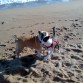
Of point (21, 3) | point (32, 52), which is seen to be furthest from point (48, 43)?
point (21, 3)

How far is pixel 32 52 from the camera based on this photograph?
288 inches

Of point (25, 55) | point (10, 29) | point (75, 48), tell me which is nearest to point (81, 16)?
point (10, 29)

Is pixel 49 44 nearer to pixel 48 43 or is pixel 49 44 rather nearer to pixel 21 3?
pixel 48 43

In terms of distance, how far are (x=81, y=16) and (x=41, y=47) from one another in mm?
5655

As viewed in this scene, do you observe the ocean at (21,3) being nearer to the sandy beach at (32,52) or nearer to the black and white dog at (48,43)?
the sandy beach at (32,52)

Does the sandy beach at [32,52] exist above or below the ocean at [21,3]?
below

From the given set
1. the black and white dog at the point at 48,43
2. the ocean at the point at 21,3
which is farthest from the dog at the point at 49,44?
the ocean at the point at 21,3

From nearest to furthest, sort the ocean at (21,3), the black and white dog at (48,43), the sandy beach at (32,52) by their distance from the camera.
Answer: the sandy beach at (32,52)
the black and white dog at (48,43)
the ocean at (21,3)

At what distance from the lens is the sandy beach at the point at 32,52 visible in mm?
5875

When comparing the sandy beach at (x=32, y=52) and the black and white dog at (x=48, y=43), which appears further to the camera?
the black and white dog at (x=48, y=43)

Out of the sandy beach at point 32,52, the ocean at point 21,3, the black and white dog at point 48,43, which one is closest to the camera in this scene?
the sandy beach at point 32,52

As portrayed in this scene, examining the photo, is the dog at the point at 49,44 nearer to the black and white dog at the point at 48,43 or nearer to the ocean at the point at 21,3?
the black and white dog at the point at 48,43

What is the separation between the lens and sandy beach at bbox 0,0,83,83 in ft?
19.3

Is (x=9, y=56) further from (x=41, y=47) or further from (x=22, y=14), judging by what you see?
(x=22, y=14)
